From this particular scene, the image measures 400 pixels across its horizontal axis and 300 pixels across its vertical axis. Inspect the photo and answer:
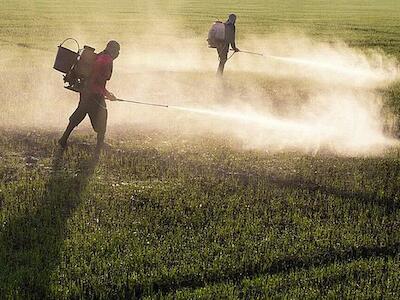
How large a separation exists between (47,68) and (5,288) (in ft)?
58.6

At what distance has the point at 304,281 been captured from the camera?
24.7ft

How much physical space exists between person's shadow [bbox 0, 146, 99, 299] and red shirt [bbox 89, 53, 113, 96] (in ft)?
6.47

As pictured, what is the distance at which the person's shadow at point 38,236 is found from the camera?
7.07m

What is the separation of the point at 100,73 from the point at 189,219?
4280mm

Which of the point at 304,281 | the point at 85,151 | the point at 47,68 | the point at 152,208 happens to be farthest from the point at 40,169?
the point at 47,68

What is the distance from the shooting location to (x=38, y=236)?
8297 millimetres

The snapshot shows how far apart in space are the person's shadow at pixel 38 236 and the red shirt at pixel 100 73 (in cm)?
197

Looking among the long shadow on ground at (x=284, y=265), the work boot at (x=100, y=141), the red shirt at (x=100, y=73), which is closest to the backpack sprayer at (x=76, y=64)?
the red shirt at (x=100, y=73)

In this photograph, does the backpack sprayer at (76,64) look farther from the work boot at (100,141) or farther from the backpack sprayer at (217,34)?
the backpack sprayer at (217,34)

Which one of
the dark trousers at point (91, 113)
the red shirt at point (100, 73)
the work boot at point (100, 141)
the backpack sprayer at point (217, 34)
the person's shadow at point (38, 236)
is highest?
the backpack sprayer at point (217, 34)

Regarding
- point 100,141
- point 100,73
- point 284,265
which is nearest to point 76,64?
point 100,73

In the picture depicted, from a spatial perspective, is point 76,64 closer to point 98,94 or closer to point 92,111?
point 98,94

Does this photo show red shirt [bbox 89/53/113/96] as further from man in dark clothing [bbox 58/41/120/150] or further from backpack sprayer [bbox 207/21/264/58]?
backpack sprayer [bbox 207/21/264/58]

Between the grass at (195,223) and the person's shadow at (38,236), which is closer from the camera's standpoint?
the person's shadow at (38,236)
